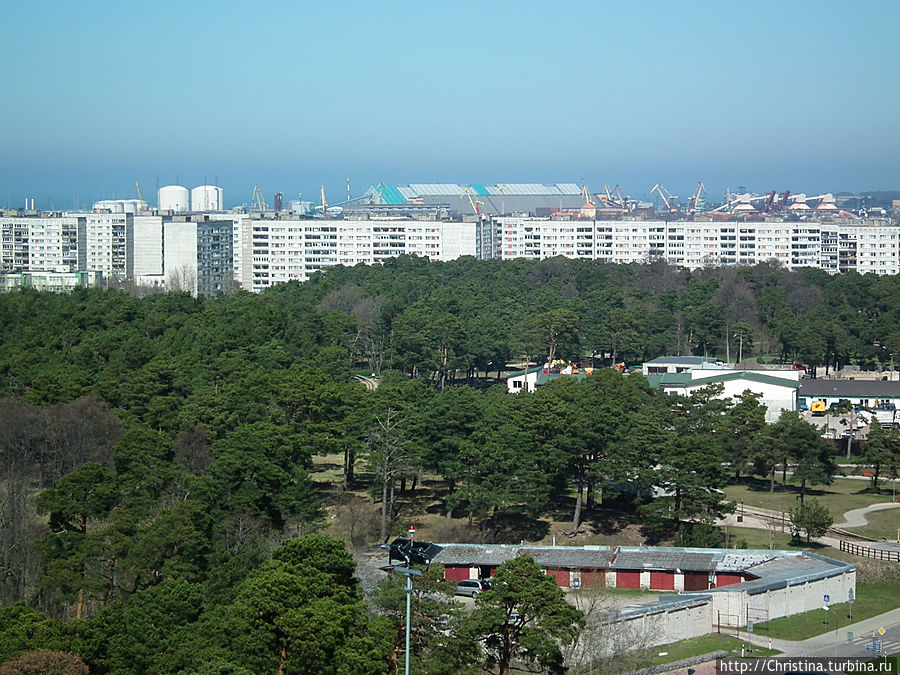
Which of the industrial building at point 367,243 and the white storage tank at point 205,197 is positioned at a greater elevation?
the white storage tank at point 205,197

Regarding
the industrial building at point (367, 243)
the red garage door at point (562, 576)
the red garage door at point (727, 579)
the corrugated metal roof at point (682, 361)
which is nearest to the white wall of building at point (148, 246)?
the industrial building at point (367, 243)

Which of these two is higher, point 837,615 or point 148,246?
point 148,246

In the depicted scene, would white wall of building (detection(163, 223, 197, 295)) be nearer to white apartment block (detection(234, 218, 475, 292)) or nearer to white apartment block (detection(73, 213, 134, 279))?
white apartment block (detection(73, 213, 134, 279))

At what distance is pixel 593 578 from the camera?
2178 cm

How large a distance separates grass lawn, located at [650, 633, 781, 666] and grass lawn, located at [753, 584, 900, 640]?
2.51 ft

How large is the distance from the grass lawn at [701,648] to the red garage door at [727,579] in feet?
9.07

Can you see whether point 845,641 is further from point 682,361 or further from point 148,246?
point 148,246

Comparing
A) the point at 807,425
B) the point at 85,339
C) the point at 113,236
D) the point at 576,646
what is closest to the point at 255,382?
the point at 85,339

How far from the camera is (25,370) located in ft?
110

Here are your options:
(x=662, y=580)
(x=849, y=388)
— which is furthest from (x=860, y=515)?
(x=849, y=388)

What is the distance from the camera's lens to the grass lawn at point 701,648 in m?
17.4

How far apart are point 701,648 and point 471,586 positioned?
15.4 ft

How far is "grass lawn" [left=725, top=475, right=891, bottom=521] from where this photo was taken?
28.0m

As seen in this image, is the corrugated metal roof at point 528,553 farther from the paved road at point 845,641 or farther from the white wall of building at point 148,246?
the white wall of building at point 148,246
